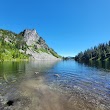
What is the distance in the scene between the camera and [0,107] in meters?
18.8

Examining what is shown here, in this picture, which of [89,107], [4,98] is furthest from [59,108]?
[4,98]

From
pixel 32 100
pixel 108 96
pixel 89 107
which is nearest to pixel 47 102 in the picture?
pixel 32 100

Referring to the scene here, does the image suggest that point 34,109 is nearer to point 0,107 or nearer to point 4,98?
point 0,107

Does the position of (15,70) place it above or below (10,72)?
above

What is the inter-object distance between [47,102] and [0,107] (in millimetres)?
7031

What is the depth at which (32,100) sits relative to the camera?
882 inches

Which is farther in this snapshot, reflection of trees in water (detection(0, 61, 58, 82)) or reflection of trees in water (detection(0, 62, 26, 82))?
reflection of trees in water (detection(0, 61, 58, 82))

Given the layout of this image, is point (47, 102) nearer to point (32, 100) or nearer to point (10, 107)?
point (32, 100)

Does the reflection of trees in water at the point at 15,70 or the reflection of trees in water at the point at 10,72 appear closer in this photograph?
the reflection of trees in water at the point at 10,72

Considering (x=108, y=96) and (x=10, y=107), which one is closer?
(x=10, y=107)

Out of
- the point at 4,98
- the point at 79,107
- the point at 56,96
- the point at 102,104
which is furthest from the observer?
the point at 56,96

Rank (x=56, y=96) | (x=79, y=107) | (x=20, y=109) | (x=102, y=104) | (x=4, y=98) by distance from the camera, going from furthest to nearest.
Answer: (x=56, y=96)
(x=4, y=98)
(x=102, y=104)
(x=79, y=107)
(x=20, y=109)

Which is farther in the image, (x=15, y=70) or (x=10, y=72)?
(x=15, y=70)

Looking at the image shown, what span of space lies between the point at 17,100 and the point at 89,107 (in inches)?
457
